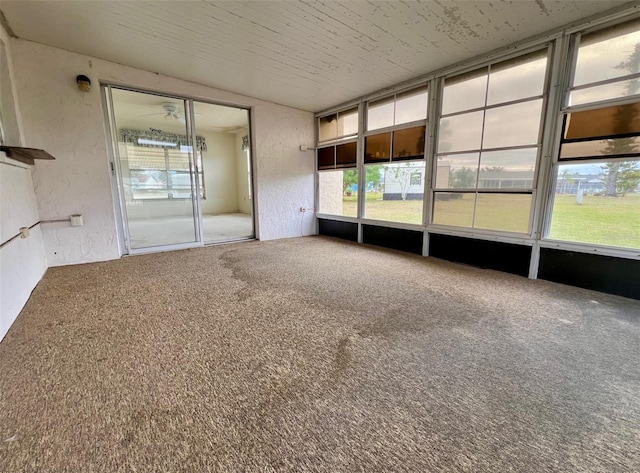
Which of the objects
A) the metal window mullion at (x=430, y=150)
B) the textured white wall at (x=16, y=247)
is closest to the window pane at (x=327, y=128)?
the metal window mullion at (x=430, y=150)

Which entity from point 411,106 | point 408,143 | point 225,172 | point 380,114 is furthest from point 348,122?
point 225,172

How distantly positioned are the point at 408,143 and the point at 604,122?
2153 mm

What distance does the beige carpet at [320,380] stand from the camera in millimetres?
1046

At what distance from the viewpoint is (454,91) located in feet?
11.9

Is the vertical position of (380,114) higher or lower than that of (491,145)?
higher

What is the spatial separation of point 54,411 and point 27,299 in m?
1.88

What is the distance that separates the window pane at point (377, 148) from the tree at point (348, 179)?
379 millimetres

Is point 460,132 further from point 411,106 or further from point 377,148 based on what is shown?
point 377,148

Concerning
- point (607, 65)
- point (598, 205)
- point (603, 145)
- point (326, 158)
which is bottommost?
point (598, 205)

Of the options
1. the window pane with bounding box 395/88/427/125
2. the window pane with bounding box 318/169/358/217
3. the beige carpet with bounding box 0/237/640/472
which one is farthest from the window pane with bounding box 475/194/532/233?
the window pane with bounding box 318/169/358/217

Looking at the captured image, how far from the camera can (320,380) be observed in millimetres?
1456

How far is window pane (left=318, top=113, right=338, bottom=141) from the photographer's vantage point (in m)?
5.44

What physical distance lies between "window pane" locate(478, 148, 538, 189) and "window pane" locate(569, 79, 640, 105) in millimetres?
552

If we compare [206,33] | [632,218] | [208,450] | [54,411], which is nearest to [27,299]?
[54,411]
